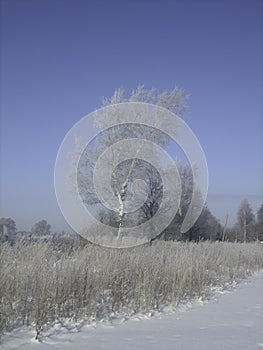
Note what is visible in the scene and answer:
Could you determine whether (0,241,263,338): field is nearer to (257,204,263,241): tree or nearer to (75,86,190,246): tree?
(75,86,190,246): tree

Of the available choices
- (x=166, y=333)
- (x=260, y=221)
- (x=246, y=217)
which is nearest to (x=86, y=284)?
(x=166, y=333)

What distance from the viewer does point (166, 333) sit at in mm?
4785

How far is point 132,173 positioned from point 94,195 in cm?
169

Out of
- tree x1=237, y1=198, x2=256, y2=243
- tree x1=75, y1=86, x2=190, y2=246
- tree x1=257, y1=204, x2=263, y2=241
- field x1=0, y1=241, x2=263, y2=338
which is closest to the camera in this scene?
field x1=0, y1=241, x2=263, y2=338

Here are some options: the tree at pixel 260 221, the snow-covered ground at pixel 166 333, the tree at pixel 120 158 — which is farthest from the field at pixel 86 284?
the tree at pixel 260 221

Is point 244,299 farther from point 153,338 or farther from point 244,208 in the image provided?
point 244,208

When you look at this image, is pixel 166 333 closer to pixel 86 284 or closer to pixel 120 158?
pixel 86 284

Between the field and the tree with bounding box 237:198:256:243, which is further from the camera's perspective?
the tree with bounding box 237:198:256:243

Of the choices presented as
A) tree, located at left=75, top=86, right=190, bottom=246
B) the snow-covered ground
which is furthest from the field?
tree, located at left=75, top=86, right=190, bottom=246

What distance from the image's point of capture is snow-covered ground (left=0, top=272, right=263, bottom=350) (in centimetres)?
420

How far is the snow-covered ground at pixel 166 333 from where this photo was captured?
165 inches

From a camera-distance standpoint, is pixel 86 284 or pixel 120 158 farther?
pixel 120 158

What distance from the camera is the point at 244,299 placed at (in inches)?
301

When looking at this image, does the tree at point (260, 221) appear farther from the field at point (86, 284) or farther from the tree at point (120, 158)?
the field at point (86, 284)
